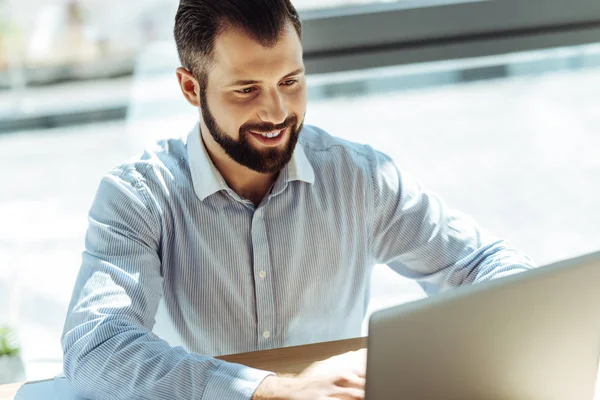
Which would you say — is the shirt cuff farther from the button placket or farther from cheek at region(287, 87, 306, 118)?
cheek at region(287, 87, 306, 118)

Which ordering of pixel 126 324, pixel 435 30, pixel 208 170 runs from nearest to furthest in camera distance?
1. pixel 126 324
2. pixel 208 170
3. pixel 435 30

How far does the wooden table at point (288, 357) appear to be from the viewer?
1.47 metres

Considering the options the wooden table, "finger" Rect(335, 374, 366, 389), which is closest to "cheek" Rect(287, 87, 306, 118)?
the wooden table

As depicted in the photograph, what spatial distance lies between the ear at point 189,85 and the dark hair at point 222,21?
0.02m

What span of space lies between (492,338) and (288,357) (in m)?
0.55

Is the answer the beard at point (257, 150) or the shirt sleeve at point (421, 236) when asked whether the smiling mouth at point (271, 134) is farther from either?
the shirt sleeve at point (421, 236)

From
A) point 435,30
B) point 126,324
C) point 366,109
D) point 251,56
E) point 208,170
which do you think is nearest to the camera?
point 126,324

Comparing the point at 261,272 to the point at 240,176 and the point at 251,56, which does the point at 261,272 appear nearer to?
the point at 240,176

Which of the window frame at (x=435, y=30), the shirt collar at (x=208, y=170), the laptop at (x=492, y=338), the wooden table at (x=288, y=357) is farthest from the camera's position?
the window frame at (x=435, y=30)

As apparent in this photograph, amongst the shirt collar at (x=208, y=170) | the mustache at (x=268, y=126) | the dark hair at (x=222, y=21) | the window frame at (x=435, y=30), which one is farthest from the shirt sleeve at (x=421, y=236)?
the window frame at (x=435, y=30)

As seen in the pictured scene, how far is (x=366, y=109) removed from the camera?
3123 mm

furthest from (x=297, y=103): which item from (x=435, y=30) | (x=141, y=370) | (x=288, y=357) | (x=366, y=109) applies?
(x=366, y=109)

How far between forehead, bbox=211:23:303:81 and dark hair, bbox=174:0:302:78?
0.01 m

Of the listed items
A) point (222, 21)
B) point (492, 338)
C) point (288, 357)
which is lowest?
point (288, 357)
